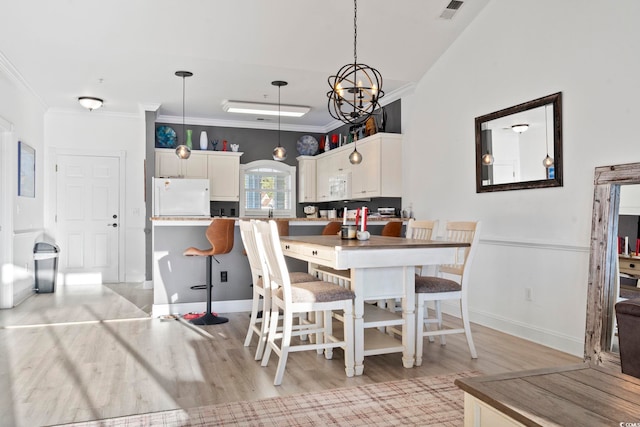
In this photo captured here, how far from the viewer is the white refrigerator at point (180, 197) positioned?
7.19m

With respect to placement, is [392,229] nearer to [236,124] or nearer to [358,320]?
[358,320]

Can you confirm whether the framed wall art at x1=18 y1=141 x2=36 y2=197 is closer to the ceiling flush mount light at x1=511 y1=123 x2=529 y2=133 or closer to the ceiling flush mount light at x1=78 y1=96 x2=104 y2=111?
the ceiling flush mount light at x1=78 y1=96 x2=104 y2=111

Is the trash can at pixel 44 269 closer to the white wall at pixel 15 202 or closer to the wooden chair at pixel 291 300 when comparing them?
the white wall at pixel 15 202

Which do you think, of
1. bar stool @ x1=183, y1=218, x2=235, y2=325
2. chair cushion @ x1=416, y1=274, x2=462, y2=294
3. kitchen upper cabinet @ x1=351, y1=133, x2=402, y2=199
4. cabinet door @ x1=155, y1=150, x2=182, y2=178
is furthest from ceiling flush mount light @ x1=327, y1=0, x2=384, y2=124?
cabinet door @ x1=155, y1=150, x2=182, y2=178

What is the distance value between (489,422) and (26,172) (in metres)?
6.62

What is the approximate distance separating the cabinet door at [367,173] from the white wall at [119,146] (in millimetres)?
3380

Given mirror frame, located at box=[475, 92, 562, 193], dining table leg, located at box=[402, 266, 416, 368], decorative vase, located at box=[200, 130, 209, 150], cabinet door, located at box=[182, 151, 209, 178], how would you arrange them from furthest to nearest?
decorative vase, located at box=[200, 130, 209, 150], cabinet door, located at box=[182, 151, 209, 178], mirror frame, located at box=[475, 92, 562, 193], dining table leg, located at box=[402, 266, 416, 368]

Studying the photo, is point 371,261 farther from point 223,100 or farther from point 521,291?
point 223,100

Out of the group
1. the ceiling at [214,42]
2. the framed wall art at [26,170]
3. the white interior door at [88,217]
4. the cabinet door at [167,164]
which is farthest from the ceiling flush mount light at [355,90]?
the white interior door at [88,217]

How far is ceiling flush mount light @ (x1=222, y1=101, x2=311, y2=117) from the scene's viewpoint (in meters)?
7.12

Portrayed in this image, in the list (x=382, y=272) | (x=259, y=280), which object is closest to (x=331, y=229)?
(x=259, y=280)

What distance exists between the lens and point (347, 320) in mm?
3203

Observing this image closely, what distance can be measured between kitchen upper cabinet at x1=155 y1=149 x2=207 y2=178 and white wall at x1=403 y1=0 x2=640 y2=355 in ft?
12.8

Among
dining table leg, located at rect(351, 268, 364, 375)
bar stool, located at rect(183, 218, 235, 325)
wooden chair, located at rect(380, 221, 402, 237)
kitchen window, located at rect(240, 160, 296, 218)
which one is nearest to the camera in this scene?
dining table leg, located at rect(351, 268, 364, 375)
